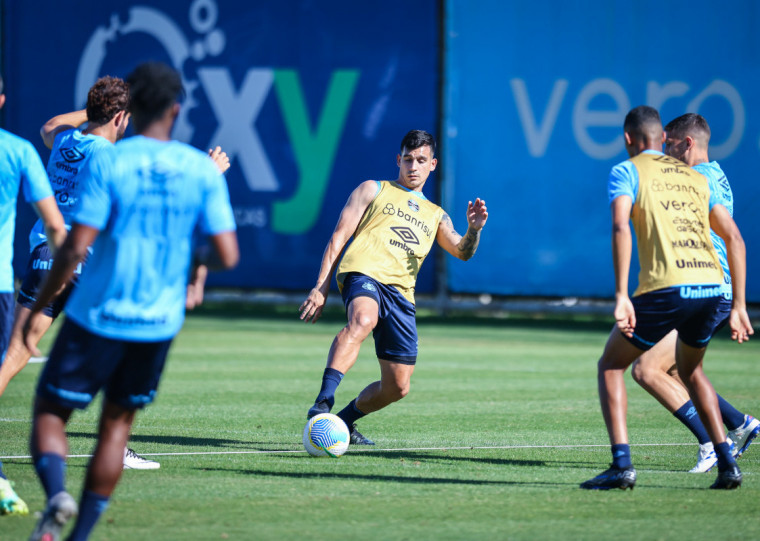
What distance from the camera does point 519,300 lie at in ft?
72.0

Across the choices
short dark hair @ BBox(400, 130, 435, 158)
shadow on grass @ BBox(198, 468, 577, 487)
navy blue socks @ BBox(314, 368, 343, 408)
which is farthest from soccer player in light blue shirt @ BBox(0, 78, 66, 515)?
short dark hair @ BBox(400, 130, 435, 158)

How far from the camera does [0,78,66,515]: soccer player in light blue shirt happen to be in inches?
233

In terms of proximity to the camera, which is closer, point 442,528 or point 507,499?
point 442,528

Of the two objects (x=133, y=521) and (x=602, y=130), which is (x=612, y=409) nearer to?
(x=133, y=521)

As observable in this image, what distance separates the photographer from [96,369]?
5.03 metres

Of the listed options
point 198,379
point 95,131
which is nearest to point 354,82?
point 198,379

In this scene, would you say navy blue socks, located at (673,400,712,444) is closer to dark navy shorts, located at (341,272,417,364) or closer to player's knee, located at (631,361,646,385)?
player's knee, located at (631,361,646,385)

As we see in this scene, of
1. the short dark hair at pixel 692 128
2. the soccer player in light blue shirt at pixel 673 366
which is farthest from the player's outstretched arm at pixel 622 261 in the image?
the short dark hair at pixel 692 128

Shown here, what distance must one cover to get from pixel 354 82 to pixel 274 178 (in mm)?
2453

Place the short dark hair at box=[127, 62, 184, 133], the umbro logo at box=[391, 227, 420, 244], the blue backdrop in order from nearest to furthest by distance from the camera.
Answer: the short dark hair at box=[127, 62, 184, 133], the umbro logo at box=[391, 227, 420, 244], the blue backdrop

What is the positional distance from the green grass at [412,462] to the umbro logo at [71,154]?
197 cm

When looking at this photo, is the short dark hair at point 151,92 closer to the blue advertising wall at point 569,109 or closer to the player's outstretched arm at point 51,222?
the player's outstretched arm at point 51,222

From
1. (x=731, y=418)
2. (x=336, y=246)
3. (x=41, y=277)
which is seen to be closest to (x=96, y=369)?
(x=41, y=277)

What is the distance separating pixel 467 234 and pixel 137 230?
427 centimetres
